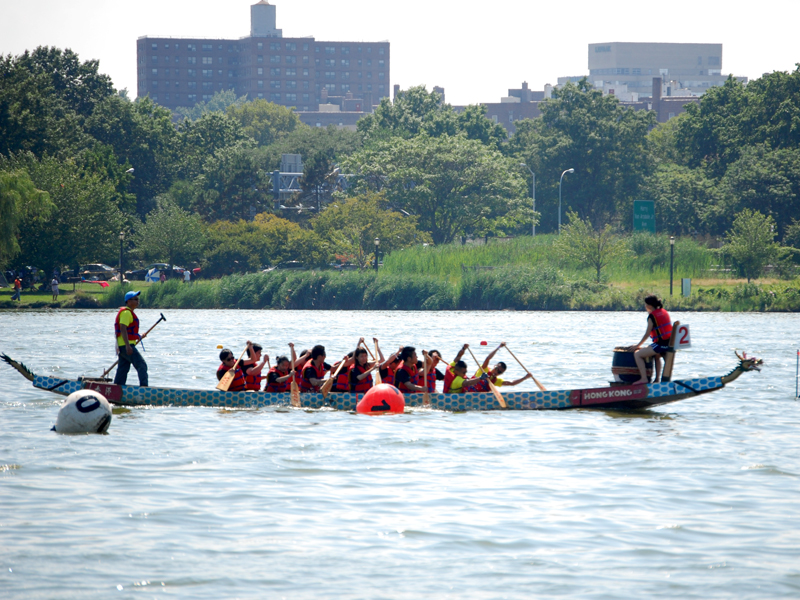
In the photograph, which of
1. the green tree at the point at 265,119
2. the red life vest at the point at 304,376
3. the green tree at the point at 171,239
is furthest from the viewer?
the green tree at the point at 265,119

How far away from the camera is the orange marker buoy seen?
1917cm

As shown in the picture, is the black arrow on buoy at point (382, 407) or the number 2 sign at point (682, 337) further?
the black arrow on buoy at point (382, 407)

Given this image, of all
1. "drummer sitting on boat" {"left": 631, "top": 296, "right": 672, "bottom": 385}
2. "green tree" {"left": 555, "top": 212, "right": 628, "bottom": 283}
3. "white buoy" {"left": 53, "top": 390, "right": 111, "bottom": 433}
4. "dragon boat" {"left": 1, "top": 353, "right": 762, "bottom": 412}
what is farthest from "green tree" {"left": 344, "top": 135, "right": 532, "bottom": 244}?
"white buoy" {"left": 53, "top": 390, "right": 111, "bottom": 433}

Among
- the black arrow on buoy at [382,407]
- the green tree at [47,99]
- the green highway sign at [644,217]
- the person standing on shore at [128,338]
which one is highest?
the green tree at [47,99]

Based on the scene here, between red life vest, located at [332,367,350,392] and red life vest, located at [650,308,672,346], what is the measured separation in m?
5.82

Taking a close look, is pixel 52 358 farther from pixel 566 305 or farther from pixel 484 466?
pixel 566 305

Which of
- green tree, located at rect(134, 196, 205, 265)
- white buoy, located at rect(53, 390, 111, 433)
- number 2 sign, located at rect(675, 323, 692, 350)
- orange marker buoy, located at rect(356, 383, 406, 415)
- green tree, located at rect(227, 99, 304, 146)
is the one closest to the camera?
white buoy, located at rect(53, 390, 111, 433)

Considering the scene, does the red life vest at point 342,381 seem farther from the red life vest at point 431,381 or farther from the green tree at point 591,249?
the green tree at point 591,249

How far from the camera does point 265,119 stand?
162 m

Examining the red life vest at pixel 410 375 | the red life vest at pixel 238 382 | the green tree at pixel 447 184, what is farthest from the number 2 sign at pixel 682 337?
the green tree at pixel 447 184

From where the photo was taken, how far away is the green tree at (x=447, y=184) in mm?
78125

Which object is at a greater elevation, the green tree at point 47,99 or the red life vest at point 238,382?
the green tree at point 47,99

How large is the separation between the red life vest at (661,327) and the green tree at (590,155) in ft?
229

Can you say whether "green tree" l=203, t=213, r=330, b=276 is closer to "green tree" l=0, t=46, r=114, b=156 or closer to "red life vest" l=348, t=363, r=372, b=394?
"green tree" l=0, t=46, r=114, b=156
